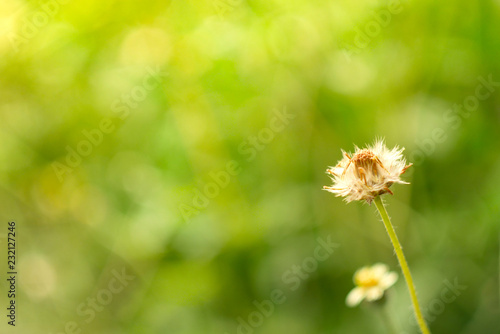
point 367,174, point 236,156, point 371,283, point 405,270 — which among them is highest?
point 236,156

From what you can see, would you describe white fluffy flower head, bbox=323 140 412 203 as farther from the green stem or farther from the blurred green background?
the blurred green background

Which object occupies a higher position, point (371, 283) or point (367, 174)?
point (371, 283)

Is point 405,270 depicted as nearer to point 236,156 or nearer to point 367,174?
point 367,174

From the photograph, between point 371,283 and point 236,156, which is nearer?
point 371,283

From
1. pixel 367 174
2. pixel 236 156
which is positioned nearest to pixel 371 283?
pixel 367 174

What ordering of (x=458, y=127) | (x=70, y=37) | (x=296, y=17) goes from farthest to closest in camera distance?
(x=70, y=37), (x=296, y=17), (x=458, y=127)

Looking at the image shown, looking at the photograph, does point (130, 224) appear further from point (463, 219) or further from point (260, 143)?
point (463, 219)

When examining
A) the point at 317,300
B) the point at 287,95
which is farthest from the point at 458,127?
the point at 317,300
